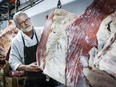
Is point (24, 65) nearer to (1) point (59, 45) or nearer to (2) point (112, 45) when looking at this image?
(1) point (59, 45)

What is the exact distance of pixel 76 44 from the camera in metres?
1.53

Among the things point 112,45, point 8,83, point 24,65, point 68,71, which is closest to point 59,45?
point 68,71

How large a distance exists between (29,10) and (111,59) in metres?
3.12

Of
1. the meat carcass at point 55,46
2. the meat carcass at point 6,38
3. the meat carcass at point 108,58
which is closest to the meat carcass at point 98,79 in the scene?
the meat carcass at point 108,58

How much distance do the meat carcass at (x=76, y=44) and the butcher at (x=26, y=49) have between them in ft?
2.06

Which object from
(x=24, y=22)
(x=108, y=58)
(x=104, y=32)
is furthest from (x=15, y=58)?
(x=108, y=58)

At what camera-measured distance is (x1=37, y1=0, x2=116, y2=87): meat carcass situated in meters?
1.41

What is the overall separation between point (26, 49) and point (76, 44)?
43.3 inches

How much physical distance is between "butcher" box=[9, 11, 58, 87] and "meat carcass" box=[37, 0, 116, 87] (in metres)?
0.63

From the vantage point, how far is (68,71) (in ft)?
5.18

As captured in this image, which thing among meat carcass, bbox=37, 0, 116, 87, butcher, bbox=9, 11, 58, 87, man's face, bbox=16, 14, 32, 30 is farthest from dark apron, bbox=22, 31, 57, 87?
meat carcass, bbox=37, 0, 116, 87

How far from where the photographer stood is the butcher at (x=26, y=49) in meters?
2.51

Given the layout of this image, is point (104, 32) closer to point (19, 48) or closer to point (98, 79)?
point (98, 79)

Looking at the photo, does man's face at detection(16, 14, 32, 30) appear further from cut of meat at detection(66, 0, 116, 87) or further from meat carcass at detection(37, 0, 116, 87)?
cut of meat at detection(66, 0, 116, 87)
